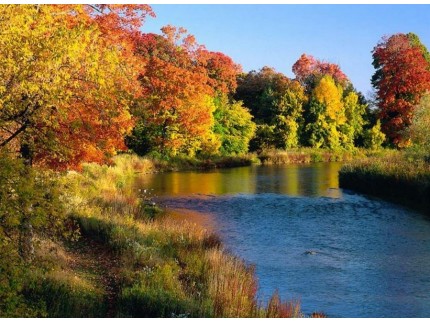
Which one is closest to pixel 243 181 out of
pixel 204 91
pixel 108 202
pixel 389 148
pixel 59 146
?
pixel 204 91

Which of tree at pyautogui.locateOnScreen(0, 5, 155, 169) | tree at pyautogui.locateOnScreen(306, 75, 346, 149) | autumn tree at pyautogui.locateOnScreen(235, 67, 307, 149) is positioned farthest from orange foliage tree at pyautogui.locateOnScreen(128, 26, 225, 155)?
tree at pyautogui.locateOnScreen(0, 5, 155, 169)

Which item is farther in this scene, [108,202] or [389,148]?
[389,148]

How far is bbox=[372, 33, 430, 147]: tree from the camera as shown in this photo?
195 ft

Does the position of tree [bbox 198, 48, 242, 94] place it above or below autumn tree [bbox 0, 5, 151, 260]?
above

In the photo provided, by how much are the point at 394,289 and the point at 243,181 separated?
82.0 ft

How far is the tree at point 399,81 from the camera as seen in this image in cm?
5953

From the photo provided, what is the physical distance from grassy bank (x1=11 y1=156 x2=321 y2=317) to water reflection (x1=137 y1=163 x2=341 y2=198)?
15136 millimetres

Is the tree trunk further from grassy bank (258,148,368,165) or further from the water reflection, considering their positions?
grassy bank (258,148,368,165)

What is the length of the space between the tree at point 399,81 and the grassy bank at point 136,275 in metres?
46.7

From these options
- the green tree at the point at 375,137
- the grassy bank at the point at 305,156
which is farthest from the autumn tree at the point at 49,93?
the green tree at the point at 375,137

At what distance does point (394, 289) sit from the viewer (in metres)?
14.7

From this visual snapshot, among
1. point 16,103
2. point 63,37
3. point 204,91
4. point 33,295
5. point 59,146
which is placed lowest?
point 33,295

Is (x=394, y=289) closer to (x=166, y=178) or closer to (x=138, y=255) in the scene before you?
(x=138, y=255)

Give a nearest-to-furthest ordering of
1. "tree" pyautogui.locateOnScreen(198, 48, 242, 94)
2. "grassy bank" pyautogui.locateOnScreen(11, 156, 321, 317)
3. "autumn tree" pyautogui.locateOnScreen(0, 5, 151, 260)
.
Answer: "autumn tree" pyautogui.locateOnScreen(0, 5, 151, 260) → "grassy bank" pyautogui.locateOnScreen(11, 156, 321, 317) → "tree" pyautogui.locateOnScreen(198, 48, 242, 94)
